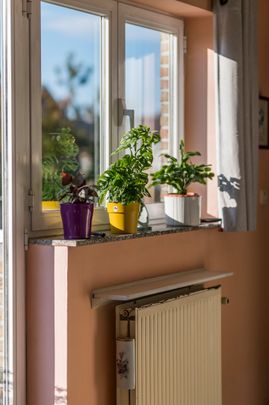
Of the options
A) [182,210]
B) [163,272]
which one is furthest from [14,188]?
[182,210]

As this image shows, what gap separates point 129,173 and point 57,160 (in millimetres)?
311

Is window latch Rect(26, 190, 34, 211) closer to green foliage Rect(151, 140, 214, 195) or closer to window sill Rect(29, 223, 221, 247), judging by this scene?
window sill Rect(29, 223, 221, 247)

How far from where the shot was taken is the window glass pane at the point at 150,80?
3.63 m

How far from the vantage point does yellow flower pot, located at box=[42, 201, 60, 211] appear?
3100mm

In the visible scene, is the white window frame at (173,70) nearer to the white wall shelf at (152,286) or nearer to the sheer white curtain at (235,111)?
the sheer white curtain at (235,111)

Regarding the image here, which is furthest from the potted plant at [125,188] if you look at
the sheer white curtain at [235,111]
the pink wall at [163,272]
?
the sheer white curtain at [235,111]

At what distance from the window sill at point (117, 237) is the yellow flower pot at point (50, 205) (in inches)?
6.1

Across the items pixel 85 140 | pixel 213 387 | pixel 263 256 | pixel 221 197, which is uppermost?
pixel 85 140

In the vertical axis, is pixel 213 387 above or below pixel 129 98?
below

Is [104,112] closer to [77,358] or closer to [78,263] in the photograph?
[78,263]

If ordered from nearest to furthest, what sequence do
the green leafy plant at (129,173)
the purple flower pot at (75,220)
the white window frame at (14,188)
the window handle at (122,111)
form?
1. the white window frame at (14,188)
2. the purple flower pot at (75,220)
3. the green leafy plant at (129,173)
4. the window handle at (122,111)

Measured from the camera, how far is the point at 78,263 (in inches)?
115

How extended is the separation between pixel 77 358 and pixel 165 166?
3.76 ft

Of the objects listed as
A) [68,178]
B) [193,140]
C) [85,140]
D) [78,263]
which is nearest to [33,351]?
[78,263]
